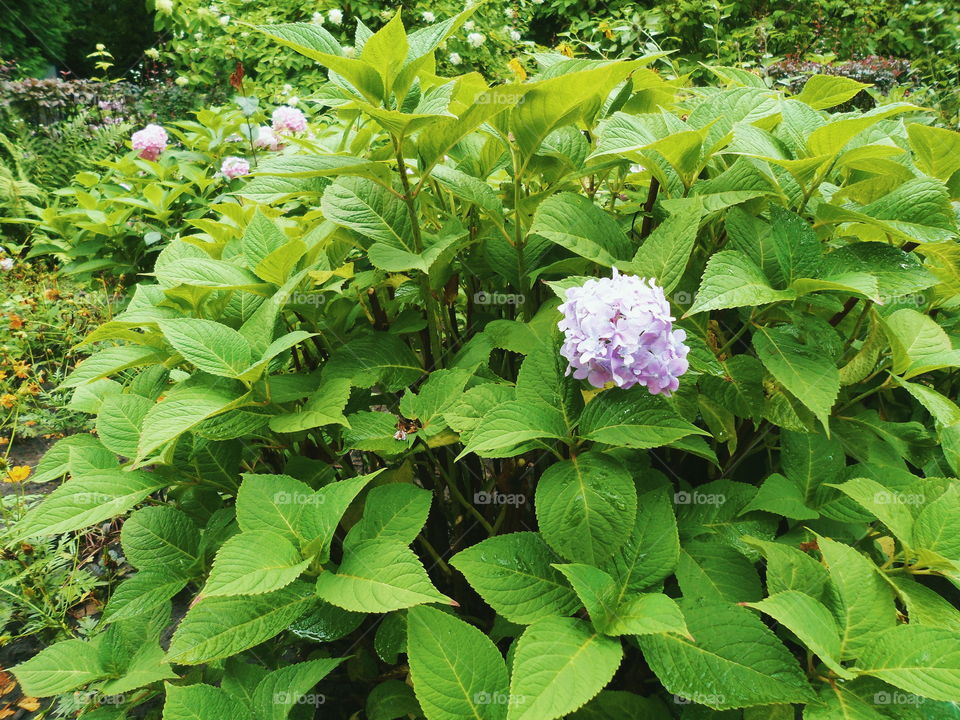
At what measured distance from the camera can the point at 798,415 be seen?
116 centimetres

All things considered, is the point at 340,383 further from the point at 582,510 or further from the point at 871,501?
the point at 871,501

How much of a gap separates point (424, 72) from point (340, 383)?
0.73 m

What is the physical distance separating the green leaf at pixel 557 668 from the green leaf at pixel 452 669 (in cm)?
11

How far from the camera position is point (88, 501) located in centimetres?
119

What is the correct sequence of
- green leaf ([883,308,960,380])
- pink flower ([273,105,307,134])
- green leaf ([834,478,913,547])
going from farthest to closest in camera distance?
pink flower ([273,105,307,134]), green leaf ([883,308,960,380]), green leaf ([834,478,913,547])

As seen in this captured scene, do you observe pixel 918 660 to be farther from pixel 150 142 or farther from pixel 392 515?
pixel 150 142

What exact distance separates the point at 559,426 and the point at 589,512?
150 mm

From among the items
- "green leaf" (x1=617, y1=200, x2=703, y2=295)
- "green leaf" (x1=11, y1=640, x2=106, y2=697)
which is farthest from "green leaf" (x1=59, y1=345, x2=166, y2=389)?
"green leaf" (x1=617, y1=200, x2=703, y2=295)

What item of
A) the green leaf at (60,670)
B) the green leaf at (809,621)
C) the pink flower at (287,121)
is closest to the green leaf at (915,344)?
the green leaf at (809,621)

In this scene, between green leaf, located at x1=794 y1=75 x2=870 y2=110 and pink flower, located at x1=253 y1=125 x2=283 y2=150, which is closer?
green leaf, located at x1=794 y1=75 x2=870 y2=110

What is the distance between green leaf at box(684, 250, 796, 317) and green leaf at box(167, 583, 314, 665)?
2.74 ft

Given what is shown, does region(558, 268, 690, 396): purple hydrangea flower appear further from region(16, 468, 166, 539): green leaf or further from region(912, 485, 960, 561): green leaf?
region(16, 468, 166, 539): green leaf

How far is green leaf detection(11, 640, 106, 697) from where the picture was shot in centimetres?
129

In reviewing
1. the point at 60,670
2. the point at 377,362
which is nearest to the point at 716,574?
the point at 377,362
